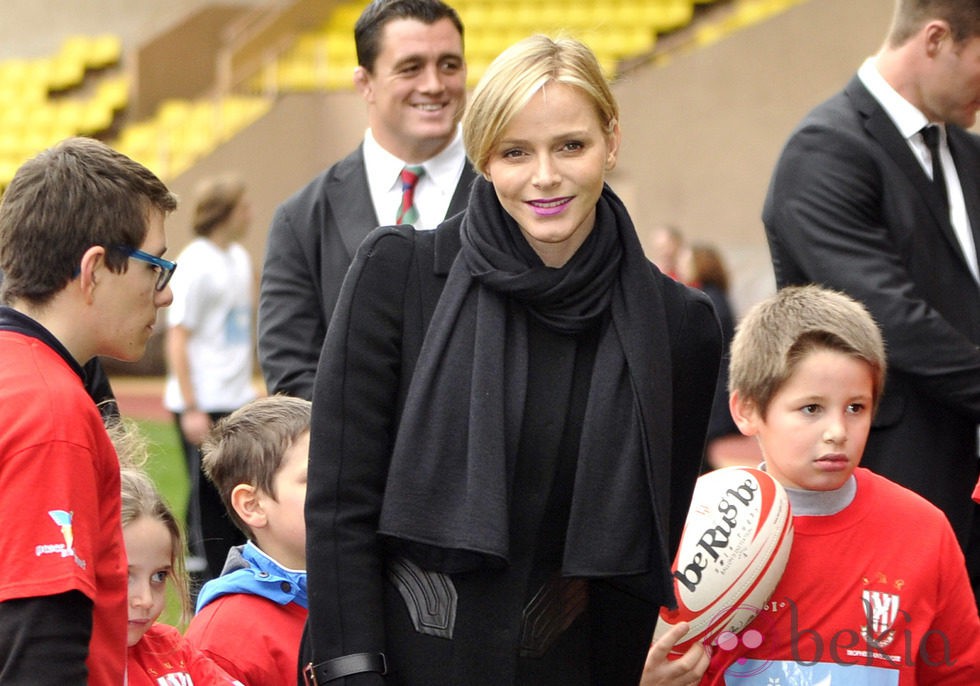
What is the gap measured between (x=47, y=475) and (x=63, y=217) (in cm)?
45

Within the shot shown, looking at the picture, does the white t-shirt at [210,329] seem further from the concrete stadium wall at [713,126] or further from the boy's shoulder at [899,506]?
the concrete stadium wall at [713,126]

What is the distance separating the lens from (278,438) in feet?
11.2

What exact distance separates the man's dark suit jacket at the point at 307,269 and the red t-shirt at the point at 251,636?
868mm

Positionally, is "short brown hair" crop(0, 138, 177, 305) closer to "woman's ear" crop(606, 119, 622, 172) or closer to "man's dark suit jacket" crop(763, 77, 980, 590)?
"woman's ear" crop(606, 119, 622, 172)

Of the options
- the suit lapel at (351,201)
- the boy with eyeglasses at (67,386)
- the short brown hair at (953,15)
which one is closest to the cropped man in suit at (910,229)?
the short brown hair at (953,15)

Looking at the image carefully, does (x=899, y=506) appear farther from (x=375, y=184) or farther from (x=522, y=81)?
(x=375, y=184)

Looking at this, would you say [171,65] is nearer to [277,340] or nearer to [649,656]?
[277,340]

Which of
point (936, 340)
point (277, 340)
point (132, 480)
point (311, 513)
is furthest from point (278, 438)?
point (936, 340)

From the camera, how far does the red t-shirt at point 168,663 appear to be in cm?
286

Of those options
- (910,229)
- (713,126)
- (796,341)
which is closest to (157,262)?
(796,341)

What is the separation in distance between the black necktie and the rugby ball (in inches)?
49.6

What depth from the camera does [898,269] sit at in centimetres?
381

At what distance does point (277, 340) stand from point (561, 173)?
1.77 m

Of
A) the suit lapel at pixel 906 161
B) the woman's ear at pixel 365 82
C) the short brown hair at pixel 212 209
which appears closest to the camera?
the suit lapel at pixel 906 161
